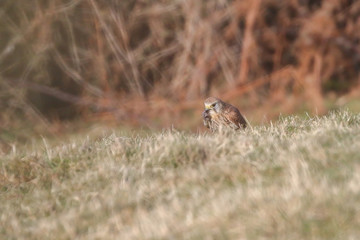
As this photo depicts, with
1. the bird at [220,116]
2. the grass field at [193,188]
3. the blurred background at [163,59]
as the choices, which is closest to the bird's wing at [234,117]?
the bird at [220,116]

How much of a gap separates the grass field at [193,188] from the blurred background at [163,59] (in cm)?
767

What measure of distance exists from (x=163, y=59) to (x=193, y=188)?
10455 mm

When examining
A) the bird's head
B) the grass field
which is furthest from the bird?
the grass field

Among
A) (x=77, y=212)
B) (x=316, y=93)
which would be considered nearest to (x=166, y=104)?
(x=316, y=93)

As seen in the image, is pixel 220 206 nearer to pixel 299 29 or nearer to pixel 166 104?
pixel 166 104

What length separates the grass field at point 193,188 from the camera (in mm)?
4191

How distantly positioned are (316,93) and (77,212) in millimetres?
9870

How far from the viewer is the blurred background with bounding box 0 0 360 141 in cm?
1402

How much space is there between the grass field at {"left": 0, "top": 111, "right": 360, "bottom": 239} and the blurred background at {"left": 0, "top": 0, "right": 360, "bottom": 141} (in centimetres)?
767

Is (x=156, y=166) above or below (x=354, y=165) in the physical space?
above

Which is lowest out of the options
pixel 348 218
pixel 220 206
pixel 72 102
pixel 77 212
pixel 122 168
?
pixel 348 218

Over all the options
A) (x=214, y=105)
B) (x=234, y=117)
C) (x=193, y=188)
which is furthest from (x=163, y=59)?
(x=193, y=188)

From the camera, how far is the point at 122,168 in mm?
5473

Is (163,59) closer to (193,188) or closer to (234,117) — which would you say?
(234,117)
